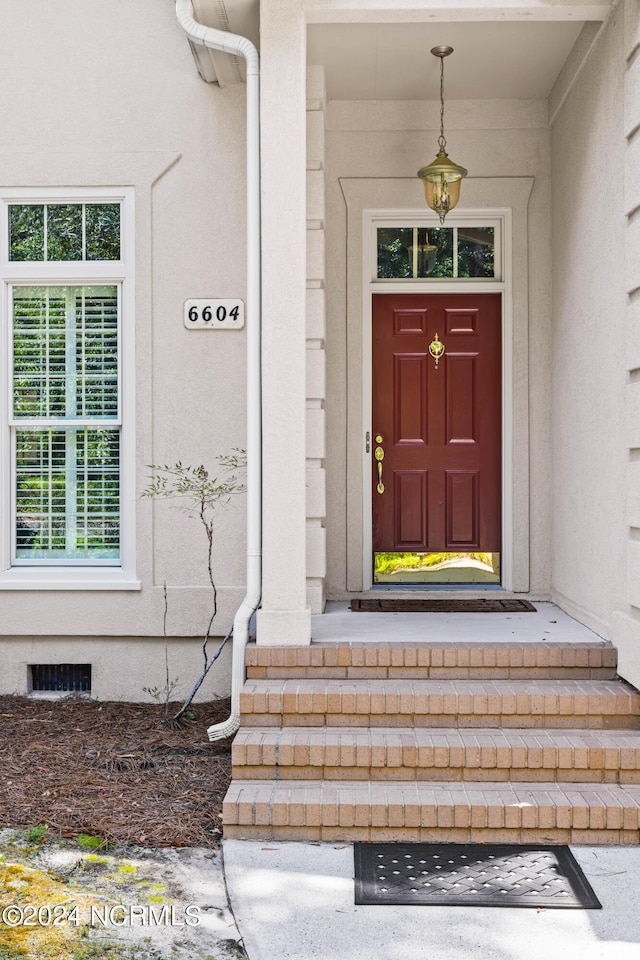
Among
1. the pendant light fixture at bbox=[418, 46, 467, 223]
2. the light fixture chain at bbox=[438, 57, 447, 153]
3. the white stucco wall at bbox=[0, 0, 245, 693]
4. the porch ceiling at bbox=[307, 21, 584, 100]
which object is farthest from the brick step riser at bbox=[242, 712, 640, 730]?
the porch ceiling at bbox=[307, 21, 584, 100]

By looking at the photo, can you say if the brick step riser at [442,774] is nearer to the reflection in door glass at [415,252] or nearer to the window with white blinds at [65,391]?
the window with white blinds at [65,391]

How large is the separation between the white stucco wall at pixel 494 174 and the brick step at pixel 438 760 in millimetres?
2069

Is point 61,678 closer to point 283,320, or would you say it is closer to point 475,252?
point 283,320

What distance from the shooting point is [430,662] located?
4176 millimetres

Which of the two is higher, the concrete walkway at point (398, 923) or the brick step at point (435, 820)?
the brick step at point (435, 820)

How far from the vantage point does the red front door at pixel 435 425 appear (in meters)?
5.88

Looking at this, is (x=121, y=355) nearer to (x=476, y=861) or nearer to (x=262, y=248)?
(x=262, y=248)

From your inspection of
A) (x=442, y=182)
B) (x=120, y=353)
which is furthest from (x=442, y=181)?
(x=120, y=353)

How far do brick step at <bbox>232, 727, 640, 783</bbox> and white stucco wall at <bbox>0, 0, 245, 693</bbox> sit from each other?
5.40 feet

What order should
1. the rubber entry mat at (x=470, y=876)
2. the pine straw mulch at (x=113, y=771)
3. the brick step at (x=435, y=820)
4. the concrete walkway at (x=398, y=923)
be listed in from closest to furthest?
the concrete walkway at (x=398, y=923) → the rubber entry mat at (x=470, y=876) → the brick step at (x=435, y=820) → the pine straw mulch at (x=113, y=771)

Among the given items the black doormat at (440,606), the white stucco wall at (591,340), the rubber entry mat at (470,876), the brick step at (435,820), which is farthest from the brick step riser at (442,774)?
the black doormat at (440,606)

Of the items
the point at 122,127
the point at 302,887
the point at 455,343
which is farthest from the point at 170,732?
the point at 122,127

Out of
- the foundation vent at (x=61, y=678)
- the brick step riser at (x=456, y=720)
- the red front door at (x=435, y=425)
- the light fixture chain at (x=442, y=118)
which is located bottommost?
the foundation vent at (x=61, y=678)

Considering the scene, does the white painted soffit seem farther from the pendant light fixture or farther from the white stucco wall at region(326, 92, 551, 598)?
the pendant light fixture
